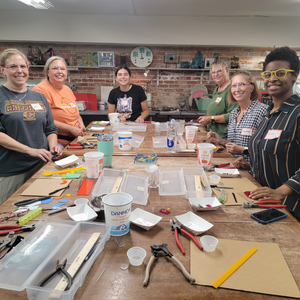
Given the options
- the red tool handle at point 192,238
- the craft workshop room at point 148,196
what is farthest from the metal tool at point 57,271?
the red tool handle at point 192,238

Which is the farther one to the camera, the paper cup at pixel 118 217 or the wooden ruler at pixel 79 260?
the paper cup at pixel 118 217

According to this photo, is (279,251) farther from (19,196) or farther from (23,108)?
(23,108)

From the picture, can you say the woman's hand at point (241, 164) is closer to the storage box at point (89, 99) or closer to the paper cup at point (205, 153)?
the paper cup at point (205, 153)

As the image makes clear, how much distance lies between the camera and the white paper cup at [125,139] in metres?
2.04

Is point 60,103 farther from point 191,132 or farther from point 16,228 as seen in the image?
point 16,228

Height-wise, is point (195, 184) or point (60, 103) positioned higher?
point (60, 103)

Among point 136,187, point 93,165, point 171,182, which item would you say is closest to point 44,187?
point 93,165

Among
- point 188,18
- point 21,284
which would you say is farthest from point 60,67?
point 188,18

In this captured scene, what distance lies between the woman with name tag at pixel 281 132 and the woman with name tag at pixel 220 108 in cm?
131

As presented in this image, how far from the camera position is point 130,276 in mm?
724

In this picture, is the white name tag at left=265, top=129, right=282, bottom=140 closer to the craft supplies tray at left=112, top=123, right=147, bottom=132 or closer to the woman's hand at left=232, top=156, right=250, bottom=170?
the woman's hand at left=232, top=156, right=250, bottom=170

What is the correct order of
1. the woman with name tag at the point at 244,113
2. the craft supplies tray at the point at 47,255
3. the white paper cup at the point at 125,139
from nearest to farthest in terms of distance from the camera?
the craft supplies tray at the point at 47,255, the white paper cup at the point at 125,139, the woman with name tag at the point at 244,113

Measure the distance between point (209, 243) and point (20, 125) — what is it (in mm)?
1861

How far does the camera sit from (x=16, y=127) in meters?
1.92
